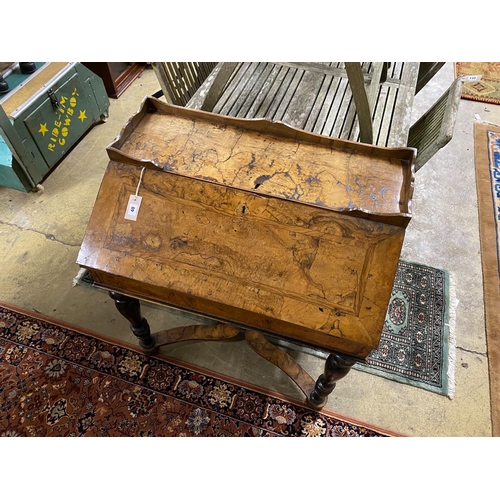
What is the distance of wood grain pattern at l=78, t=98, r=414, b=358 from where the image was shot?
125 centimetres

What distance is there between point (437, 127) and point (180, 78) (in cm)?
144

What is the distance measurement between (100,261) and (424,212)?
92.0 inches

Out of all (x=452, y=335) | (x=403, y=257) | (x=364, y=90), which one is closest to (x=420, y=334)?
(x=452, y=335)

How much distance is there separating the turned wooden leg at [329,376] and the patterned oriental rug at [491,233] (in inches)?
36.8

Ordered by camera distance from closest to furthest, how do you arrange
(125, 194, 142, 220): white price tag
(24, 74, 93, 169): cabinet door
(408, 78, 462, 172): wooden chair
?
(125, 194, 142, 220): white price tag
(408, 78, 462, 172): wooden chair
(24, 74, 93, 169): cabinet door

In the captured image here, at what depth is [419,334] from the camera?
2178mm

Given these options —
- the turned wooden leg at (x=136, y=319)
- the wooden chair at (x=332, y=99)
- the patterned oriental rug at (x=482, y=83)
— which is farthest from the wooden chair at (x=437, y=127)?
the patterned oriental rug at (x=482, y=83)

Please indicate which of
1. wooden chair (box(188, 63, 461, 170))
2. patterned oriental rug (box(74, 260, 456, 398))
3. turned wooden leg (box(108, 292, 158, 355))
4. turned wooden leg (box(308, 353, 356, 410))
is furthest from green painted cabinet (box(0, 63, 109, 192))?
turned wooden leg (box(308, 353, 356, 410))

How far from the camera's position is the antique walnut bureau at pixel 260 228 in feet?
4.10

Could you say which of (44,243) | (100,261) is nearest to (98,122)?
(44,243)

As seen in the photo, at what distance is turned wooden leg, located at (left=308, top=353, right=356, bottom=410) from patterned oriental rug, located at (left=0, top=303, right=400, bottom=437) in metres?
0.14

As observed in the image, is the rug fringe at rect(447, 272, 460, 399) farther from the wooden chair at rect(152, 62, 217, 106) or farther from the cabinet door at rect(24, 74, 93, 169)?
the cabinet door at rect(24, 74, 93, 169)

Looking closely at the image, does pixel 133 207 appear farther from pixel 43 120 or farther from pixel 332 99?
pixel 43 120

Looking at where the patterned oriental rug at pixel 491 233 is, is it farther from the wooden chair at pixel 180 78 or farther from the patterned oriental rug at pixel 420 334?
the wooden chair at pixel 180 78
